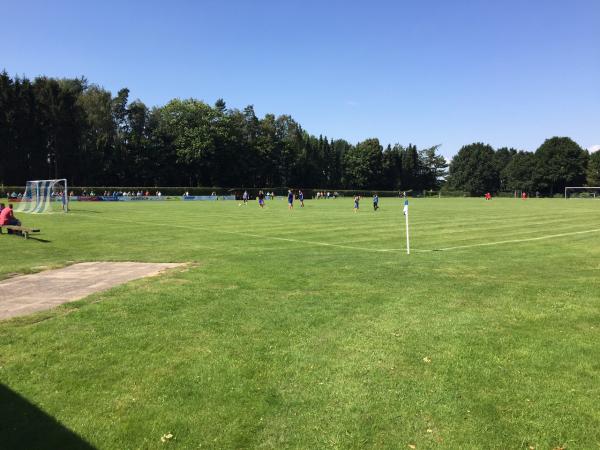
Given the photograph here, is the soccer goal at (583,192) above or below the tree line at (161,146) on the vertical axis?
below

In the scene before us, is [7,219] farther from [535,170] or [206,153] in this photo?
[535,170]

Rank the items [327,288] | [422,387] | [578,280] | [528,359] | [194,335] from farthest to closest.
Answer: [578,280], [327,288], [194,335], [528,359], [422,387]

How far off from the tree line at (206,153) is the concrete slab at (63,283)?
243 ft

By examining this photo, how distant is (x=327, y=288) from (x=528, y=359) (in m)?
4.67

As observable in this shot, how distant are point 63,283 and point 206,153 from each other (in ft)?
287

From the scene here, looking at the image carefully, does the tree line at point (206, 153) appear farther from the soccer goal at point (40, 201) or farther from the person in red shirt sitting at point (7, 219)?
the person in red shirt sitting at point (7, 219)

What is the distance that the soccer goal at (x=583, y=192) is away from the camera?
3978 inches

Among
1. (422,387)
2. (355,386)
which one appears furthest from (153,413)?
(422,387)

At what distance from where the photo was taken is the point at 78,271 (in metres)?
11.6

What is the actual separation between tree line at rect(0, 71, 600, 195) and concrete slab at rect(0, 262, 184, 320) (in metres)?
74.0

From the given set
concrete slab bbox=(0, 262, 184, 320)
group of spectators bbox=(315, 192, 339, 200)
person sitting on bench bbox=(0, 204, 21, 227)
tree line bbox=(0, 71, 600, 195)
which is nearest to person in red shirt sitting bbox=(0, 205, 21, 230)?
person sitting on bench bbox=(0, 204, 21, 227)

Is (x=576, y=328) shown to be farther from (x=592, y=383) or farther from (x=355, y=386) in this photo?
(x=355, y=386)

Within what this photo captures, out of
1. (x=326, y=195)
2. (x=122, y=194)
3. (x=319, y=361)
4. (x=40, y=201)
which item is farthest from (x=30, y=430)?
(x=326, y=195)

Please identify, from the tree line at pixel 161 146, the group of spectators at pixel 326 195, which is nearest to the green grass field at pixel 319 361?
the tree line at pixel 161 146
